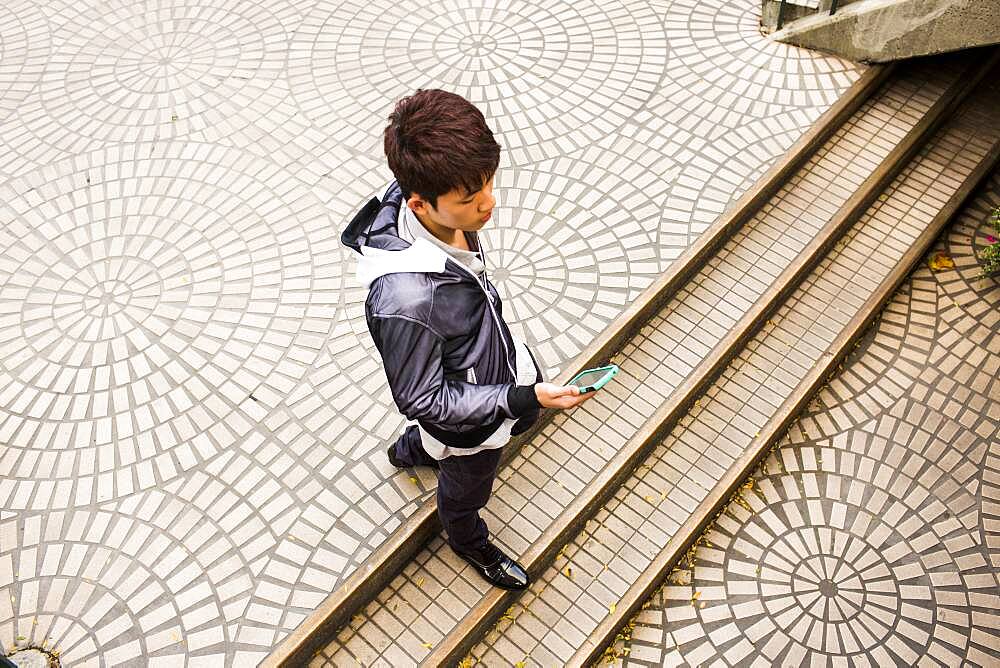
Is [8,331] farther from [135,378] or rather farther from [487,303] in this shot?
[487,303]

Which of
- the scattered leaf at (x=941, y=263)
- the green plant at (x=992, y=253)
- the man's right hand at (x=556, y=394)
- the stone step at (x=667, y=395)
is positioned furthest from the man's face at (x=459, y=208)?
the scattered leaf at (x=941, y=263)

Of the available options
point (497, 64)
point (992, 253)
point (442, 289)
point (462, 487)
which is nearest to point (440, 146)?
point (442, 289)

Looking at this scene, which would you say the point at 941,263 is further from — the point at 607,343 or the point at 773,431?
the point at 607,343

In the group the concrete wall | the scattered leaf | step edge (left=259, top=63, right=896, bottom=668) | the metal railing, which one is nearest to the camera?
step edge (left=259, top=63, right=896, bottom=668)

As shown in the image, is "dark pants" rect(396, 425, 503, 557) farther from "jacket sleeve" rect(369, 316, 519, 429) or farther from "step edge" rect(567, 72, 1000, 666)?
"step edge" rect(567, 72, 1000, 666)

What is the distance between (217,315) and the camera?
15.5ft

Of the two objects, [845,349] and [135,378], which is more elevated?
[135,378]

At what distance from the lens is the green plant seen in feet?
16.6

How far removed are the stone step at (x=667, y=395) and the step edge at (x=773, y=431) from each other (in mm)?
100

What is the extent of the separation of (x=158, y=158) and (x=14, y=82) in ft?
5.67

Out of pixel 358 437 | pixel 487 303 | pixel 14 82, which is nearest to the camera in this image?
pixel 487 303

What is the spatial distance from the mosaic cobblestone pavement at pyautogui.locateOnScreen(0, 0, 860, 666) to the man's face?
1860 mm

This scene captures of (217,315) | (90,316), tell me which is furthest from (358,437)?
(90,316)

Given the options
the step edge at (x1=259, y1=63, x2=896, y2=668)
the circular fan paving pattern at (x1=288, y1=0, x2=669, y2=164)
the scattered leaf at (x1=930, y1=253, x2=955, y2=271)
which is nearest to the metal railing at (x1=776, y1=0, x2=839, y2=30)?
the step edge at (x1=259, y1=63, x2=896, y2=668)
